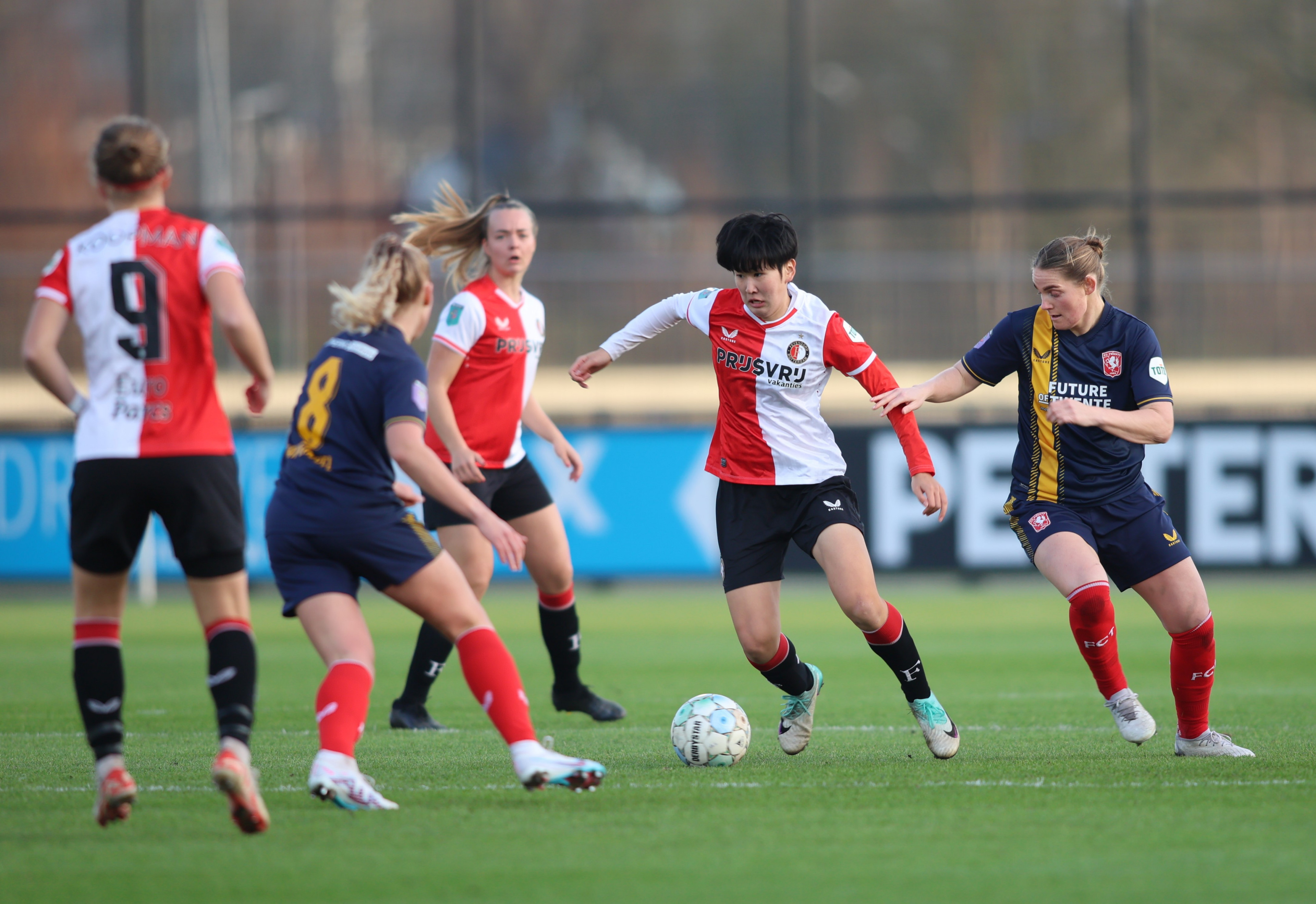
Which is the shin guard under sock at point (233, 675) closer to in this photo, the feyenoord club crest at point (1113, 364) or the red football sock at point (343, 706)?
the red football sock at point (343, 706)

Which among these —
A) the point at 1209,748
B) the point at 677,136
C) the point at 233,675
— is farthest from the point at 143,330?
the point at 677,136

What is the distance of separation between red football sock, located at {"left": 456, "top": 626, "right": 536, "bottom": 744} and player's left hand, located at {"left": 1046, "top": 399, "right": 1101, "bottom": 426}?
2.21 meters

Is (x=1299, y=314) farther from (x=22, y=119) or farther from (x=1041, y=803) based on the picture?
(x=22, y=119)

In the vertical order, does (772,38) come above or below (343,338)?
above

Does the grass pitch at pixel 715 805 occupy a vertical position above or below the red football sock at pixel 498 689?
below

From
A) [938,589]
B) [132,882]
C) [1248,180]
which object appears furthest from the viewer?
[1248,180]

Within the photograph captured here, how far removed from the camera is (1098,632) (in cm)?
574

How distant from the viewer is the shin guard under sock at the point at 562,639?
7.47 meters

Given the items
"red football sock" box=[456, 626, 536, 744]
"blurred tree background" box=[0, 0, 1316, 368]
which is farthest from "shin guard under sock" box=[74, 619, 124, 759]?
"blurred tree background" box=[0, 0, 1316, 368]

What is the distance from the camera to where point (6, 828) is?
4699mm

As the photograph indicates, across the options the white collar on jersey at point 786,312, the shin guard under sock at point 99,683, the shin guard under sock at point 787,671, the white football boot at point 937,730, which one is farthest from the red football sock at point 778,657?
the shin guard under sock at point 99,683

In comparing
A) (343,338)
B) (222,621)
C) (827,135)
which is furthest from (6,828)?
(827,135)

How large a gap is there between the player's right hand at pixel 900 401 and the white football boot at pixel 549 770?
195 centimetres

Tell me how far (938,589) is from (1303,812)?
10.3 metres
